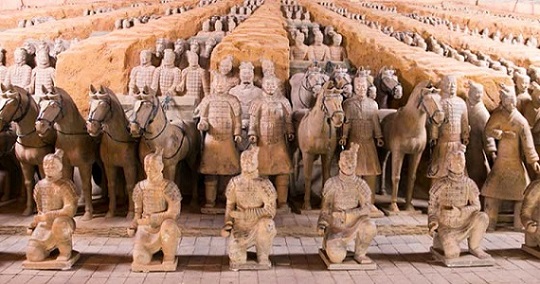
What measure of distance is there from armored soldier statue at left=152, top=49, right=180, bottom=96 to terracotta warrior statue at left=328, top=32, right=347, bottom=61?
3.82 meters

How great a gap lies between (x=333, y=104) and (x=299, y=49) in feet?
17.4

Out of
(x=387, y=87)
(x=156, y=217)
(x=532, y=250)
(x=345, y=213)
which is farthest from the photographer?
(x=387, y=87)

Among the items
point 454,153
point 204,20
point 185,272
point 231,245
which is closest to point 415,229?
point 454,153

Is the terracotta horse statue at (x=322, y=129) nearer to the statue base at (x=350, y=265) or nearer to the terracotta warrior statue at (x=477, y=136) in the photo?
the statue base at (x=350, y=265)

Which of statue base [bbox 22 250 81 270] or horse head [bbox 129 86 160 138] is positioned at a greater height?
horse head [bbox 129 86 160 138]

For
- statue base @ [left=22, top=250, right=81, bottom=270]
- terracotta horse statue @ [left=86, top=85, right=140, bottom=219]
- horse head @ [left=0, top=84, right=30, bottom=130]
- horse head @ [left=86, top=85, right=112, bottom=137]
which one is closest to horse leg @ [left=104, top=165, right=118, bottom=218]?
terracotta horse statue @ [left=86, top=85, right=140, bottom=219]

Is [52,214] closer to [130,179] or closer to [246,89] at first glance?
[130,179]

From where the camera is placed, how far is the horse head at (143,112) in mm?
5250

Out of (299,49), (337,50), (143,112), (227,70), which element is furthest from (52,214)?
(337,50)

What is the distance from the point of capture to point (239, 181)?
4.61 m

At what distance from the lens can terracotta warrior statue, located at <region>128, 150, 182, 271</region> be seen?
4477 millimetres

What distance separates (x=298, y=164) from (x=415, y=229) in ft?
6.23

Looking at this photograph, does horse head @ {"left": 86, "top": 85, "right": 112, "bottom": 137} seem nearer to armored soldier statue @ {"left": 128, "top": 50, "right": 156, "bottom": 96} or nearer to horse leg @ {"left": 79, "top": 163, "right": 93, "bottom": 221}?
horse leg @ {"left": 79, "top": 163, "right": 93, "bottom": 221}

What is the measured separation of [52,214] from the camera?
4578 millimetres
